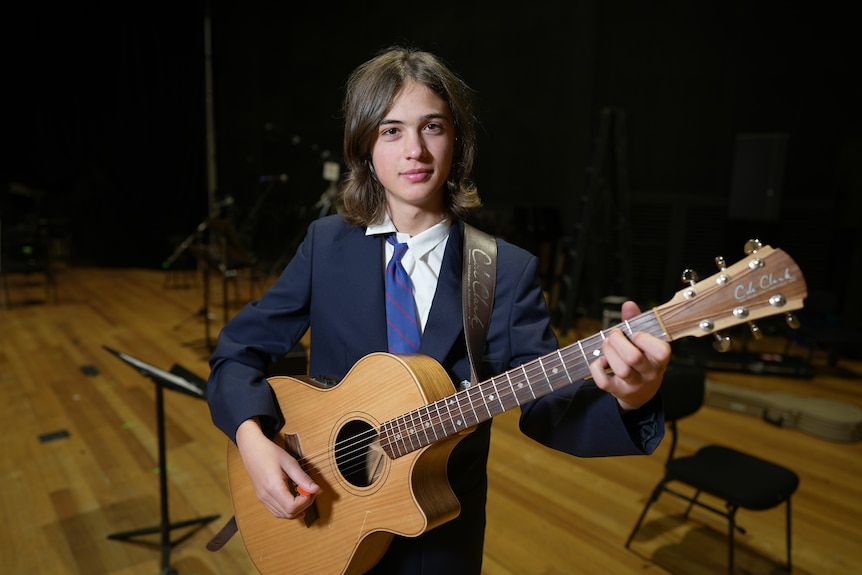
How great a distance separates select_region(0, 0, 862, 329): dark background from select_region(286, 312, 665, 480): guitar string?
3747mm

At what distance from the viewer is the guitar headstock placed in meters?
0.76

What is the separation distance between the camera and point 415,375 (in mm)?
1033

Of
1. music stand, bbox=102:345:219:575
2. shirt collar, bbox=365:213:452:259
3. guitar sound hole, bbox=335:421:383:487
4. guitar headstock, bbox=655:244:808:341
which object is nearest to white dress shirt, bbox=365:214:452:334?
shirt collar, bbox=365:213:452:259

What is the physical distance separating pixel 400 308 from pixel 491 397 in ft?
0.97

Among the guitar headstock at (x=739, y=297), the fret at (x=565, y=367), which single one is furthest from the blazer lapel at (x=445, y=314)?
the guitar headstock at (x=739, y=297)

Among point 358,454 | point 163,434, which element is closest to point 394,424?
point 358,454

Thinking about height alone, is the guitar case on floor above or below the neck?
below

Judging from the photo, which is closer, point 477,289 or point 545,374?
point 545,374

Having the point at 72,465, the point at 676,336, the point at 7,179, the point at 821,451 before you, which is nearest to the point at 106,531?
the point at 72,465

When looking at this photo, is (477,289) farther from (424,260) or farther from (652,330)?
(652,330)

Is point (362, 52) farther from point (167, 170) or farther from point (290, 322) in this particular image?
point (290, 322)

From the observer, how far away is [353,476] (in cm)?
120

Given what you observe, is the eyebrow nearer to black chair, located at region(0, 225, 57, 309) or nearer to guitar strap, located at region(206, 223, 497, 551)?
guitar strap, located at region(206, 223, 497, 551)

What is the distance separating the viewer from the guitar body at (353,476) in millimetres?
1046
